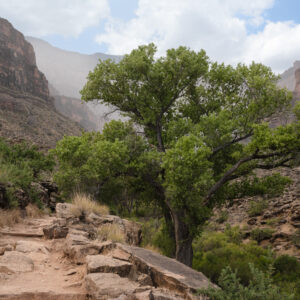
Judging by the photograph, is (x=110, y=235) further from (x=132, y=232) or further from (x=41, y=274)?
(x=132, y=232)

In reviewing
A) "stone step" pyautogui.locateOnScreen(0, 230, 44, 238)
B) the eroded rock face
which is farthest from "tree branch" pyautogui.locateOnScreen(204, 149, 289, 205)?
the eroded rock face

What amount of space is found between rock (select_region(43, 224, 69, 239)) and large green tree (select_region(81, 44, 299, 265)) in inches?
156

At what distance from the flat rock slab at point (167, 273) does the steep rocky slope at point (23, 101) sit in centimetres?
3696

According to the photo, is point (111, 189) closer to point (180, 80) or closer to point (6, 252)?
point (180, 80)

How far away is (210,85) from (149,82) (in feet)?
10.7

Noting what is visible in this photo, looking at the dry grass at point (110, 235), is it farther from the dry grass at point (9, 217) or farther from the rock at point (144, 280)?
the dry grass at point (9, 217)

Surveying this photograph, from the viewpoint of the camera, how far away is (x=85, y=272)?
462 cm

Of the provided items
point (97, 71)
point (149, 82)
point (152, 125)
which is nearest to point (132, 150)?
point (152, 125)

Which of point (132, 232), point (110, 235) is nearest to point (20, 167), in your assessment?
point (132, 232)

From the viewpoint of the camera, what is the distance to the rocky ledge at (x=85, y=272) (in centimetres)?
377

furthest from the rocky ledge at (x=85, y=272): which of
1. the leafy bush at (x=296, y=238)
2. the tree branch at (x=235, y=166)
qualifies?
the leafy bush at (x=296, y=238)

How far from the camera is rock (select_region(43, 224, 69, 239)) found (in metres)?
7.38

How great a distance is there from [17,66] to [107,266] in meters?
99.8

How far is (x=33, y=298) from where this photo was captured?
3.61m
